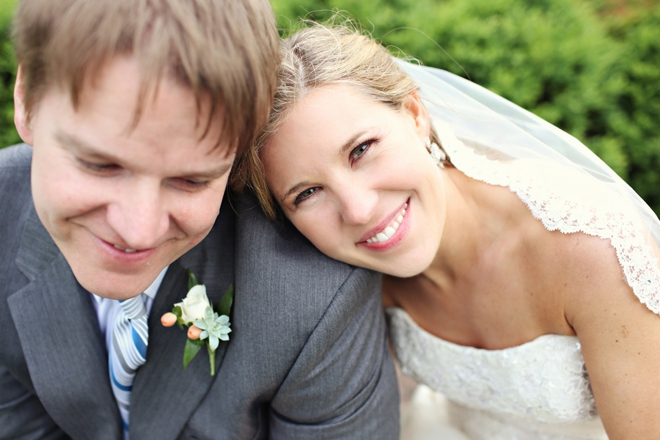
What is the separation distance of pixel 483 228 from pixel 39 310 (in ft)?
6.14

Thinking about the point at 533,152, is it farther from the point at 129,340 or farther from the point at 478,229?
the point at 129,340

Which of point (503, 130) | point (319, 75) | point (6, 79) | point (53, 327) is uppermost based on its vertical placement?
point (319, 75)

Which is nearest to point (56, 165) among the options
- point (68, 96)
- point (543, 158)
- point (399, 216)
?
point (68, 96)

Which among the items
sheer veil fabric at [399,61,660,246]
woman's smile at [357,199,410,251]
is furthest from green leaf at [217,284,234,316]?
sheer veil fabric at [399,61,660,246]

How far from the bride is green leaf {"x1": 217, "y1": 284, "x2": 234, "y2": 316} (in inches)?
13.2

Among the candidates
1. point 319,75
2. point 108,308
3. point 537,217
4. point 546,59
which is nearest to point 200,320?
point 108,308

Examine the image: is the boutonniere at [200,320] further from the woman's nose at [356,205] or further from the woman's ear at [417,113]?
the woman's ear at [417,113]

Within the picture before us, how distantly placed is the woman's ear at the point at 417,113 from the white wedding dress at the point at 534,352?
181 millimetres

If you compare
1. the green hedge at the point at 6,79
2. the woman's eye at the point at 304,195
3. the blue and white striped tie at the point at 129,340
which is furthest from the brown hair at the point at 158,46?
the green hedge at the point at 6,79

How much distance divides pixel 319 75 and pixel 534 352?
149 cm

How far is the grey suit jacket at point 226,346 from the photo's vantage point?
1978 mm

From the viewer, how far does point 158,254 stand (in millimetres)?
1778

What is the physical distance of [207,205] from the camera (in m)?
1.71

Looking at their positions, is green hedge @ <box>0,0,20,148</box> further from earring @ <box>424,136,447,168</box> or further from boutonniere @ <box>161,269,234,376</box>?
earring @ <box>424,136,447,168</box>
